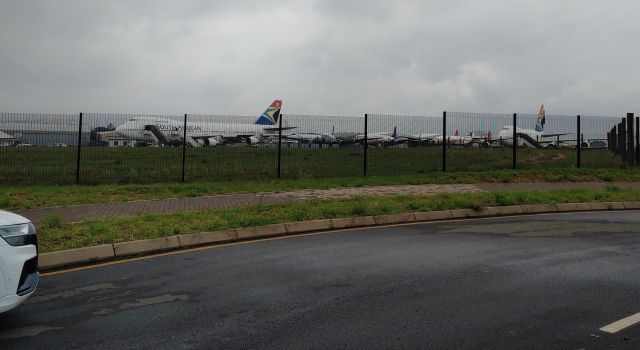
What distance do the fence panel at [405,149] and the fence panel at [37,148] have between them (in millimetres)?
9587

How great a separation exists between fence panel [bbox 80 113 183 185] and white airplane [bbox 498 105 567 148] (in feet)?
39.3

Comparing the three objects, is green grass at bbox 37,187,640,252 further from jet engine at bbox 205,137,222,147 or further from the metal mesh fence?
jet engine at bbox 205,137,222,147

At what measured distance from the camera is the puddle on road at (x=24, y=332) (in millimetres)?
4598

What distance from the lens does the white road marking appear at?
451 cm

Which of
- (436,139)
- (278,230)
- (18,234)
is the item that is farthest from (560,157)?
(18,234)

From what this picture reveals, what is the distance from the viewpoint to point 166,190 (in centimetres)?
1483

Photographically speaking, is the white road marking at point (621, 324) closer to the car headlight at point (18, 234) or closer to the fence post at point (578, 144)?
the car headlight at point (18, 234)

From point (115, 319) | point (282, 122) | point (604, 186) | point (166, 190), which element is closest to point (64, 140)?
point (166, 190)

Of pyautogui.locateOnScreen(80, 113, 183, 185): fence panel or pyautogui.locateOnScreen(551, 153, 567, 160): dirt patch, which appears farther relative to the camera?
pyautogui.locateOnScreen(551, 153, 567, 160): dirt patch

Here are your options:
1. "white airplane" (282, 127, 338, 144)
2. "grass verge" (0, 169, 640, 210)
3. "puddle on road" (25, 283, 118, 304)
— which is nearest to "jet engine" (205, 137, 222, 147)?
"white airplane" (282, 127, 338, 144)

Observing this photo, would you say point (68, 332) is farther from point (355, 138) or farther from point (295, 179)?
point (355, 138)

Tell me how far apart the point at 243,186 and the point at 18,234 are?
10948mm

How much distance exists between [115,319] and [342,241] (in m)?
4.42

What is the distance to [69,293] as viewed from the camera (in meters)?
5.90
